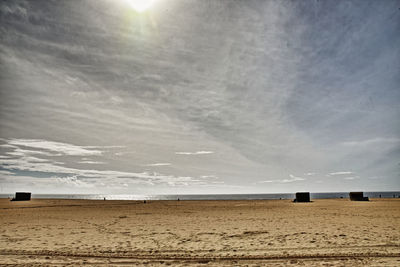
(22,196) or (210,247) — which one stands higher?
(210,247)

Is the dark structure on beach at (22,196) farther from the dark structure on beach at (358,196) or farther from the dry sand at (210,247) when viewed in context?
the dark structure on beach at (358,196)

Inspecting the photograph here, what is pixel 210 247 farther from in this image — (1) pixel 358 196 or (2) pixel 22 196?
(2) pixel 22 196

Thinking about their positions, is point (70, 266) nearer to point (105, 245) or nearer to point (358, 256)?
point (105, 245)

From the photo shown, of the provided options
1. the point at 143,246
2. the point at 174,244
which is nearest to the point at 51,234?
the point at 143,246

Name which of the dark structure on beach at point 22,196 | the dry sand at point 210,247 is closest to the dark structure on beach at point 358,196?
the dry sand at point 210,247

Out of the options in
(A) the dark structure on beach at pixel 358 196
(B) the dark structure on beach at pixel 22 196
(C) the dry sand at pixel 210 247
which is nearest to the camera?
(C) the dry sand at pixel 210 247

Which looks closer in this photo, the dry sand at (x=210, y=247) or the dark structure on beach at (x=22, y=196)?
the dry sand at (x=210, y=247)

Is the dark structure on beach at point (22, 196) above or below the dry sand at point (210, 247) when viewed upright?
below

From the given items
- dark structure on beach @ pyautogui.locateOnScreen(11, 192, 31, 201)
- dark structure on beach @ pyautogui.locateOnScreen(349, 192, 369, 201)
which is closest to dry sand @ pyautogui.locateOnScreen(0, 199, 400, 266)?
dark structure on beach @ pyautogui.locateOnScreen(349, 192, 369, 201)

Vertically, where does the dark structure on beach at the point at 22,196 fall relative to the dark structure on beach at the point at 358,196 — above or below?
below

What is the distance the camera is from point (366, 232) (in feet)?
48.0

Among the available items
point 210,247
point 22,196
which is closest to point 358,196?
point 210,247

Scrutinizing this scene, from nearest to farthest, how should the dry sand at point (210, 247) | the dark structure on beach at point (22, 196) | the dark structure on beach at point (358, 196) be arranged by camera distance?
the dry sand at point (210, 247)
the dark structure on beach at point (358, 196)
the dark structure on beach at point (22, 196)

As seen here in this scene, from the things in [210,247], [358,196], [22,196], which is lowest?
[22,196]
